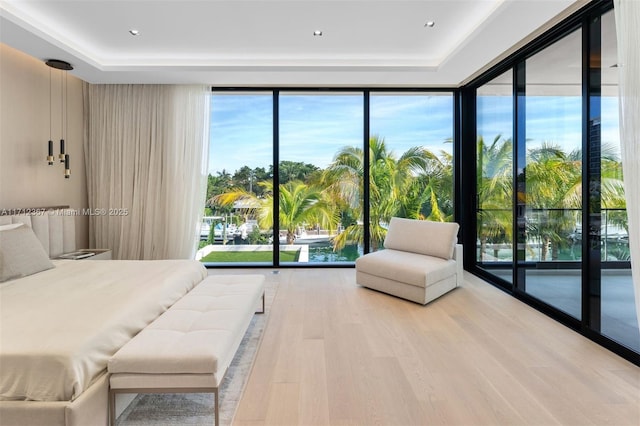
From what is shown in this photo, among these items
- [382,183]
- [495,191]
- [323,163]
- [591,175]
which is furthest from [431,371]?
[323,163]

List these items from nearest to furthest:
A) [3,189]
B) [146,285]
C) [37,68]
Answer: [146,285], [3,189], [37,68]

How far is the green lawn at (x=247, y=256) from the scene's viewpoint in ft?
16.4

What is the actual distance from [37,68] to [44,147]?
2.85 feet

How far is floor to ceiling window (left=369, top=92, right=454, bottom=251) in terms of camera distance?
4902 mm

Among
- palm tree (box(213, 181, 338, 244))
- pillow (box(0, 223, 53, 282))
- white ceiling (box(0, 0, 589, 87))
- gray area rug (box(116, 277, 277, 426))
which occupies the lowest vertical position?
gray area rug (box(116, 277, 277, 426))

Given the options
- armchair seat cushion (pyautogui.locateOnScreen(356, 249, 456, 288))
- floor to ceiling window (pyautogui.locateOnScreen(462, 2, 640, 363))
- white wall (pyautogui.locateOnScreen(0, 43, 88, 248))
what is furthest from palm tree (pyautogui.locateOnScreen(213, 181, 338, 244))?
floor to ceiling window (pyautogui.locateOnScreen(462, 2, 640, 363))

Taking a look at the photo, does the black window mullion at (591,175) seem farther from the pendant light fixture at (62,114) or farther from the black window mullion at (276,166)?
the pendant light fixture at (62,114)

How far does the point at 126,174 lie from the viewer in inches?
179

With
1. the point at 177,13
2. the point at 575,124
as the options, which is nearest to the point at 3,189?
the point at 177,13

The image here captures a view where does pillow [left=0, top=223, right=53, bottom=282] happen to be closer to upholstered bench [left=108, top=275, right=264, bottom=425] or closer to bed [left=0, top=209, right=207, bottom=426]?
bed [left=0, top=209, right=207, bottom=426]

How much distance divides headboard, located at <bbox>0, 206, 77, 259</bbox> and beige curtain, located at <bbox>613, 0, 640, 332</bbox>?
4.92 metres

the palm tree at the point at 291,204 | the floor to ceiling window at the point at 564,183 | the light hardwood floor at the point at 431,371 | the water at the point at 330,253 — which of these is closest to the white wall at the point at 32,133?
the palm tree at the point at 291,204

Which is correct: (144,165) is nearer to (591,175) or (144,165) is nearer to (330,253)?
(330,253)

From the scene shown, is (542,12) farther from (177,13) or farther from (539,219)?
(177,13)
